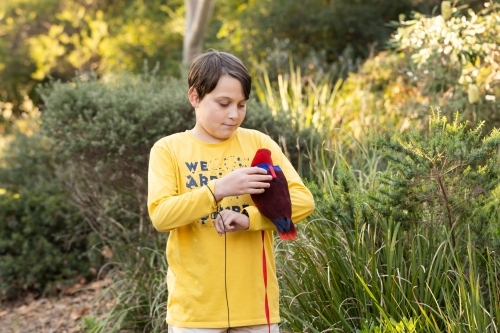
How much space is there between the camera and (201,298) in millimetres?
2994

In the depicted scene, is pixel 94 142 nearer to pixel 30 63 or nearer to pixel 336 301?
pixel 336 301

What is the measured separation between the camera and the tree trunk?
9805mm

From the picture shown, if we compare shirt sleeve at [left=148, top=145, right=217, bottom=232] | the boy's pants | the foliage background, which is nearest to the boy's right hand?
shirt sleeve at [left=148, top=145, right=217, bottom=232]

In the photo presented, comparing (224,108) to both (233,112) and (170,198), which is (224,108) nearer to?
(233,112)

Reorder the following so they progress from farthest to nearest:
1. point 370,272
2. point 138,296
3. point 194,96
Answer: point 138,296 < point 370,272 < point 194,96

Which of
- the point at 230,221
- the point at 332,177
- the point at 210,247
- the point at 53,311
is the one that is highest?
the point at 332,177

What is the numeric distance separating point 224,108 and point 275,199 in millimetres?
407

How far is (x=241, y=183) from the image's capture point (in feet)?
9.10

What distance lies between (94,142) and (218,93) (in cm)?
290

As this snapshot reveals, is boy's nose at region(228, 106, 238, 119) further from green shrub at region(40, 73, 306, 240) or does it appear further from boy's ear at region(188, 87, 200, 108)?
green shrub at region(40, 73, 306, 240)

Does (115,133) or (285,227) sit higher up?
(115,133)

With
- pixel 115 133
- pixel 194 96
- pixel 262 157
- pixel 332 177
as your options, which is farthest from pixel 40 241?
pixel 262 157

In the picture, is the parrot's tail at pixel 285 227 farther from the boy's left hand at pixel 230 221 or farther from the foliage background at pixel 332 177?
the foliage background at pixel 332 177

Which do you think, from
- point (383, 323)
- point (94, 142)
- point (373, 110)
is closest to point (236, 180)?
point (383, 323)
